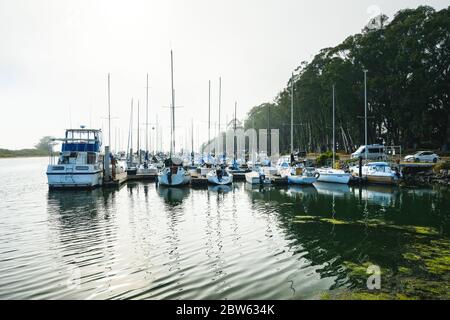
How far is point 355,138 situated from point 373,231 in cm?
5221

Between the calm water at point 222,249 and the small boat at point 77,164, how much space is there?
27.8ft

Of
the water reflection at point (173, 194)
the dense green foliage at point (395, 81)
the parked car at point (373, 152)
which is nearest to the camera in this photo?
the water reflection at point (173, 194)

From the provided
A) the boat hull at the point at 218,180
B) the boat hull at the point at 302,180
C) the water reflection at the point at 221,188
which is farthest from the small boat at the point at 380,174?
the water reflection at the point at 221,188

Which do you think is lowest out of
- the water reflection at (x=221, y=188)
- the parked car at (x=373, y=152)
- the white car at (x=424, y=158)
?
the water reflection at (x=221, y=188)

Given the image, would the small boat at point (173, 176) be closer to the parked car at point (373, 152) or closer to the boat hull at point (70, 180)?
the boat hull at point (70, 180)

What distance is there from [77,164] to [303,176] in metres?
23.7

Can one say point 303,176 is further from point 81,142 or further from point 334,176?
point 81,142

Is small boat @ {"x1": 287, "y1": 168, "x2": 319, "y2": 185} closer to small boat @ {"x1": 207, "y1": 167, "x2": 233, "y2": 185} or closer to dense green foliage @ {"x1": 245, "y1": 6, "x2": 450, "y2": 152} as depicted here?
small boat @ {"x1": 207, "y1": 167, "x2": 233, "y2": 185}

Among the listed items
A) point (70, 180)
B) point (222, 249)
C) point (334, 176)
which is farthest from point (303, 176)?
point (222, 249)

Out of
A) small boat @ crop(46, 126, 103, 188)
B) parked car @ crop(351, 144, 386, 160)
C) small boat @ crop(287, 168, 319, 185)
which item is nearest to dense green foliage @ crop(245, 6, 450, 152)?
parked car @ crop(351, 144, 386, 160)

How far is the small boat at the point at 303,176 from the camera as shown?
36875 mm

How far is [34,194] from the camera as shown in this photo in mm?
31844

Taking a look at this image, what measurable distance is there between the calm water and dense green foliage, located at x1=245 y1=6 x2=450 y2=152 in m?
26.6
